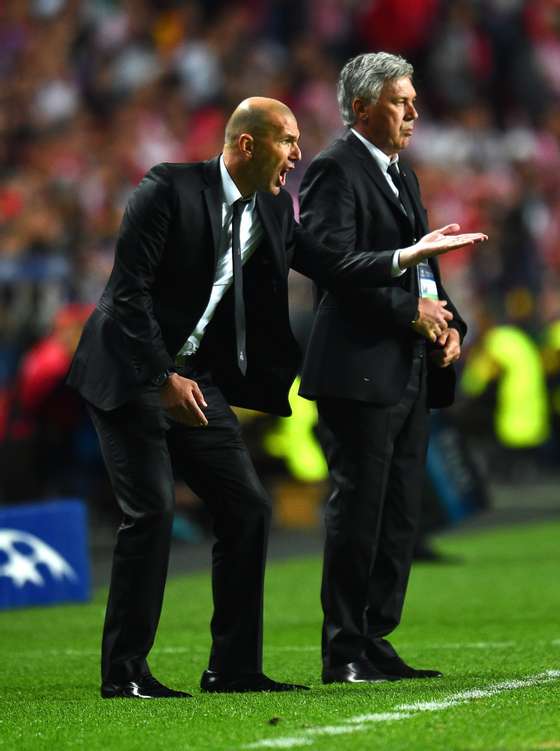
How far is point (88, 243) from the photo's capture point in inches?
642

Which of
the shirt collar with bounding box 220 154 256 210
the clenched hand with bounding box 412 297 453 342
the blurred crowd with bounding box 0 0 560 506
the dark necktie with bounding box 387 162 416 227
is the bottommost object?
the clenched hand with bounding box 412 297 453 342

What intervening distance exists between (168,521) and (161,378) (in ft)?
1.46

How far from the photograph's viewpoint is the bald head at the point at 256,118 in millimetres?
6109

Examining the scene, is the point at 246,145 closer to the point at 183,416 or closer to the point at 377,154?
the point at 377,154

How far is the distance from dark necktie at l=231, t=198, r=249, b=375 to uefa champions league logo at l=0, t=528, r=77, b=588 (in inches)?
153

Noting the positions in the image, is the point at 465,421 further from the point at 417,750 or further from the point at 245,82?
the point at 417,750

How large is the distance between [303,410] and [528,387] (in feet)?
11.3

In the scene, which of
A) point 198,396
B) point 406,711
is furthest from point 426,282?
point 406,711

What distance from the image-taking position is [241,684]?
6289 mm

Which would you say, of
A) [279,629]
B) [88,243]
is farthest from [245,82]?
[279,629]

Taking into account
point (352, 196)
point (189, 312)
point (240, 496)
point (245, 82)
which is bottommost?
point (240, 496)

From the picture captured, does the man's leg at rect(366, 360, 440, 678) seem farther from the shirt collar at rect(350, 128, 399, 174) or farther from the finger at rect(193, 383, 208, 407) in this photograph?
the finger at rect(193, 383, 208, 407)

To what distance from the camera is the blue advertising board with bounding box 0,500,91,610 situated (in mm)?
9930

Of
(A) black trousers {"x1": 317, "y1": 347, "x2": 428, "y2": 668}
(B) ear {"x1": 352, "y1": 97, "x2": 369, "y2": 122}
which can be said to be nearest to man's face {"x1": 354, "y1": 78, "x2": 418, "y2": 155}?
(B) ear {"x1": 352, "y1": 97, "x2": 369, "y2": 122}
